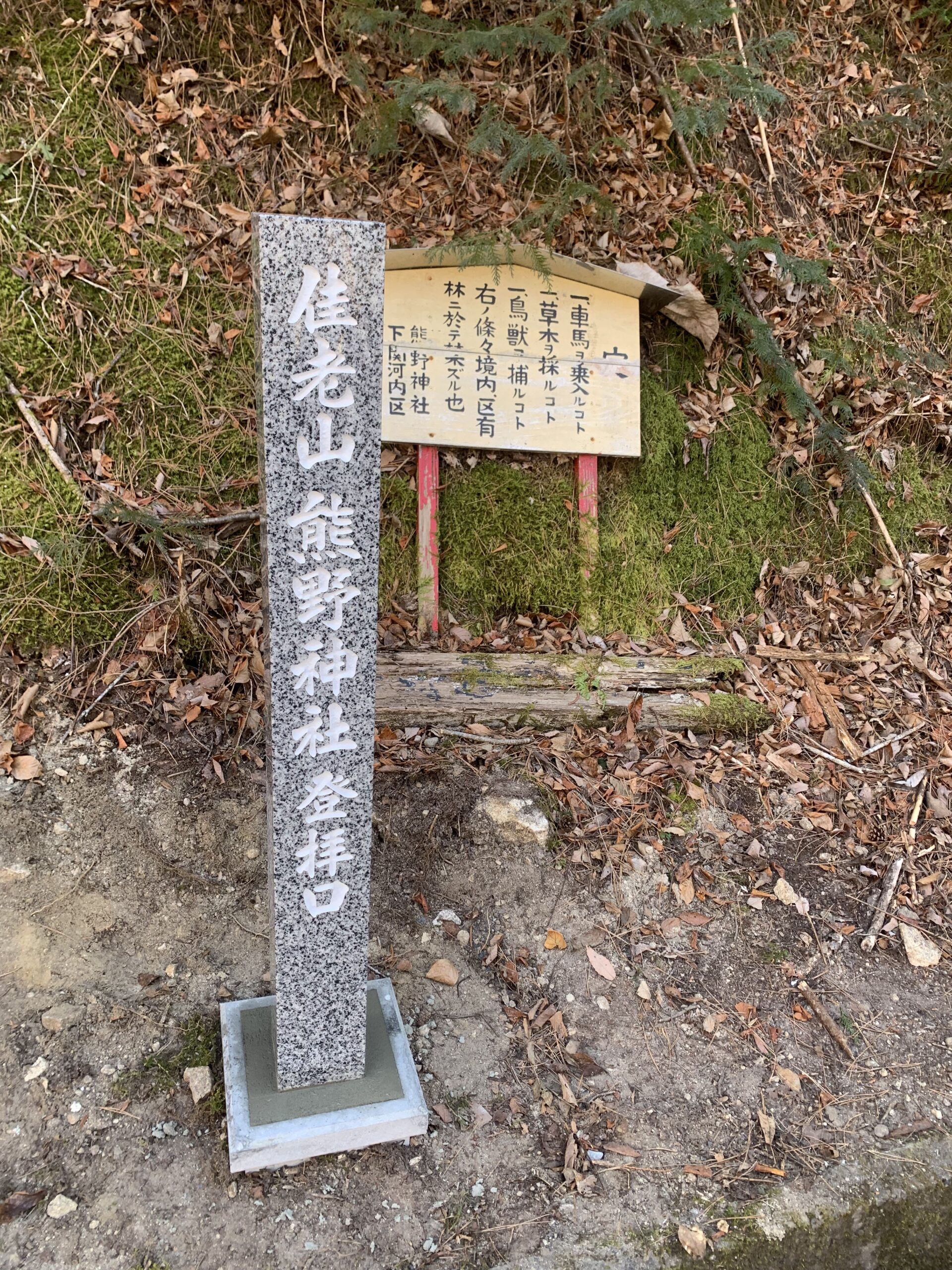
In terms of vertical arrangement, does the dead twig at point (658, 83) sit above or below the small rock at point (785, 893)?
above

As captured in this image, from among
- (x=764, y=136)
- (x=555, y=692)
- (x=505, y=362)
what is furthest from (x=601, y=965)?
(x=764, y=136)

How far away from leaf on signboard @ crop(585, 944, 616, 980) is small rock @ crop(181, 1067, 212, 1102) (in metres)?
1.63

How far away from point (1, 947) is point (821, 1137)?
3300 mm

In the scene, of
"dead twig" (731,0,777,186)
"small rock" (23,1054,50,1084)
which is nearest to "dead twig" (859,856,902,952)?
"small rock" (23,1054,50,1084)

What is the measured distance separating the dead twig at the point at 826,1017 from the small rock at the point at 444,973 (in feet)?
5.16

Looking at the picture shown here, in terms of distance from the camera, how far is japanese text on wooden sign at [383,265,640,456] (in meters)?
4.35

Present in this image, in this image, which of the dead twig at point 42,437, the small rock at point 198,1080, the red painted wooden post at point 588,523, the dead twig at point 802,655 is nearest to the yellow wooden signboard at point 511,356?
the red painted wooden post at point 588,523

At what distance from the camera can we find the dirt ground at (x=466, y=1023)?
266 centimetres

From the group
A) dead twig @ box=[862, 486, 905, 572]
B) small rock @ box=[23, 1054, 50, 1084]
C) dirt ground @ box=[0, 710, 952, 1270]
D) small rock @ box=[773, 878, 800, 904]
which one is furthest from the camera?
dead twig @ box=[862, 486, 905, 572]

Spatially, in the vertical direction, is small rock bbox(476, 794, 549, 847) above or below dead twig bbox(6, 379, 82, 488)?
below

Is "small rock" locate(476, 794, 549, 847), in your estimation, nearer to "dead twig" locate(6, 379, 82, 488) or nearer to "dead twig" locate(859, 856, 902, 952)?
"dead twig" locate(859, 856, 902, 952)

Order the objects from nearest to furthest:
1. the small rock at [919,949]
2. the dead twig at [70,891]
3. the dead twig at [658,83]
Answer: the dead twig at [70,891]
the small rock at [919,949]
the dead twig at [658,83]

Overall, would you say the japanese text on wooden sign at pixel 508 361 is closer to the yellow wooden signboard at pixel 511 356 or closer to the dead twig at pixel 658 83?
the yellow wooden signboard at pixel 511 356

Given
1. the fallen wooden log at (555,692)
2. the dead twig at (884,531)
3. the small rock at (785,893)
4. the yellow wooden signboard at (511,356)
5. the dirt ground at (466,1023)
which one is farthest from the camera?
the dead twig at (884,531)
